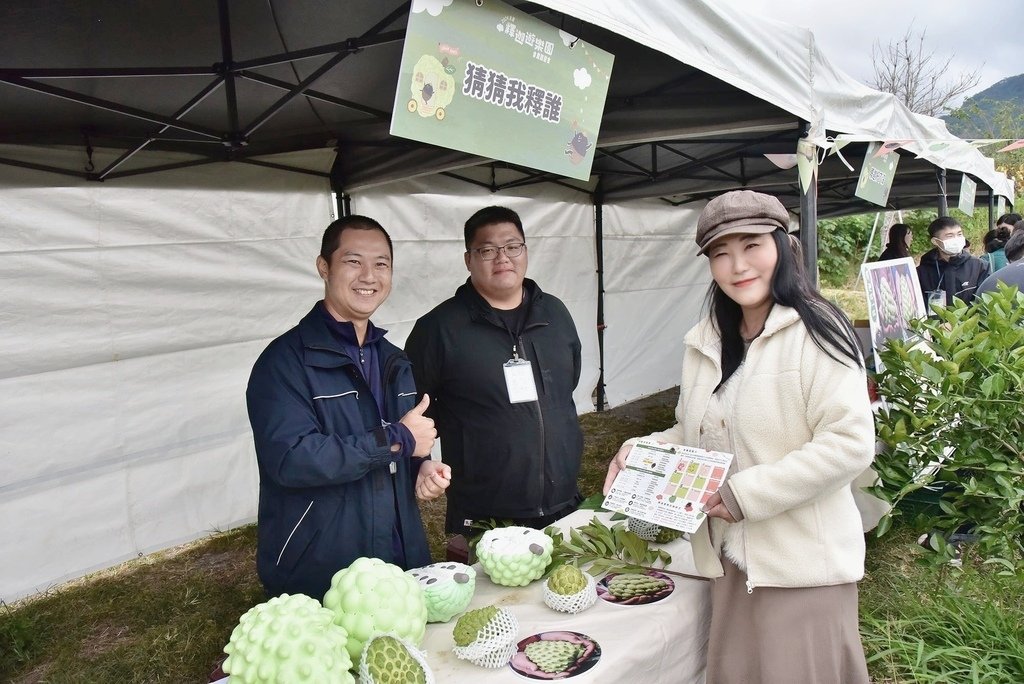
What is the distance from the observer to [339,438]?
4.47 ft

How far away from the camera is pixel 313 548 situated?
4.80 ft

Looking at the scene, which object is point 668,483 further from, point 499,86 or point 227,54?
point 227,54

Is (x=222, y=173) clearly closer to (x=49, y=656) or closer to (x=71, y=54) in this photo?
(x=71, y=54)

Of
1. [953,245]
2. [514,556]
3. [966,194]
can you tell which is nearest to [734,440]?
[514,556]

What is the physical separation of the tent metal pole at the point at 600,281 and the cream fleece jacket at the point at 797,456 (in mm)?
4877

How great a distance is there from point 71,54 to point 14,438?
5.81 ft

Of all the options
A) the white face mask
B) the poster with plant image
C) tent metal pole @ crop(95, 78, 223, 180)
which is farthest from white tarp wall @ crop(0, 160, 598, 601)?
the white face mask

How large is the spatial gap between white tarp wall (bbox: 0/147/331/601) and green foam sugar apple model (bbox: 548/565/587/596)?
2.85 m

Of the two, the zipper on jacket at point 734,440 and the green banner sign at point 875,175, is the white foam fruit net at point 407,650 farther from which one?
the green banner sign at point 875,175

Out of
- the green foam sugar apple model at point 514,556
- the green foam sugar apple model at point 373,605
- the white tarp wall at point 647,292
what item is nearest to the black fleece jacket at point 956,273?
the white tarp wall at point 647,292

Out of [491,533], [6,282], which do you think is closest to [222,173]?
[6,282]

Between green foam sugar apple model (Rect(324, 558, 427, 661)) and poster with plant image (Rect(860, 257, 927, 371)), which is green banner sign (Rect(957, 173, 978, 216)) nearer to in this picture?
poster with plant image (Rect(860, 257, 927, 371))

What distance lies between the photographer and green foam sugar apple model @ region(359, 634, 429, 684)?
945 millimetres

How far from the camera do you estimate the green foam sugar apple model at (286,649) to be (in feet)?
2.92
